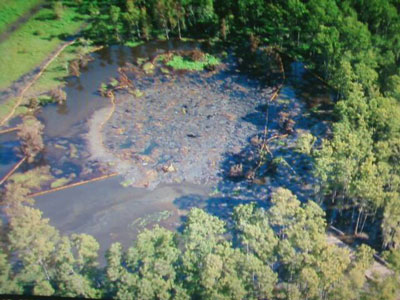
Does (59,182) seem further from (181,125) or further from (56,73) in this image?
(56,73)

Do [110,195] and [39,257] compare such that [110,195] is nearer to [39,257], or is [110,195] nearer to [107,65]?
[39,257]

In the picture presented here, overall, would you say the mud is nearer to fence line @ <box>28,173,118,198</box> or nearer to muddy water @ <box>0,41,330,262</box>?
muddy water @ <box>0,41,330,262</box>

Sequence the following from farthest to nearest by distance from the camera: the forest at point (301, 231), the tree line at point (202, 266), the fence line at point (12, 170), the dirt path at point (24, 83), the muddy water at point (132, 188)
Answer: the dirt path at point (24, 83)
the fence line at point (12, 170)
the muddy water at point (132, 188)
the forest at point (301, 231)
the tree line at point (202, 266)

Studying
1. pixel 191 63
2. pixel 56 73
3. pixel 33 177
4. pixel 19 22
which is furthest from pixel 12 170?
pixel 19 22

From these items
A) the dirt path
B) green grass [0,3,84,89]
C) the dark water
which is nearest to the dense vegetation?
green grass [0,3,84,89]

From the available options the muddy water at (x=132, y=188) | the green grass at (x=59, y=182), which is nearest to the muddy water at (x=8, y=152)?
the muddy water at (x=132, y=188)

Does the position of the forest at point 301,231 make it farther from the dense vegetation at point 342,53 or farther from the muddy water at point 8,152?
the muddy water at point 8,152
